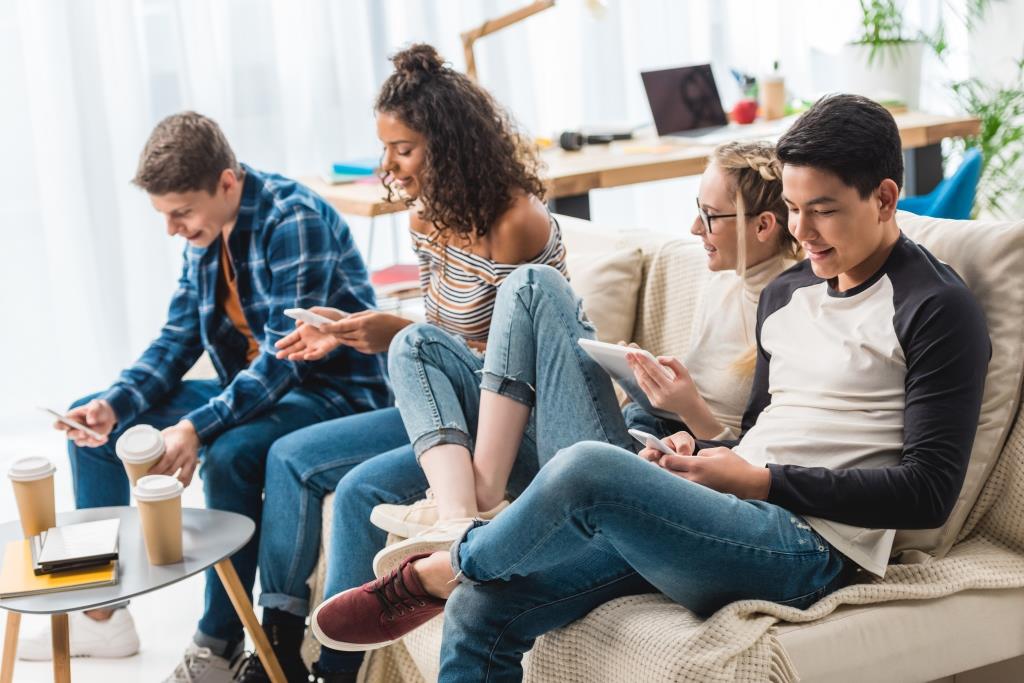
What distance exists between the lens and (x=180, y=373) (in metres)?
2.54

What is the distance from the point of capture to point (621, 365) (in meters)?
1.83

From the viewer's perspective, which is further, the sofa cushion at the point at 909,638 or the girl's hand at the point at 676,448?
the girl's hand at the point at 676,448

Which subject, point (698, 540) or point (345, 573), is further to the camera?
point (345, 573)

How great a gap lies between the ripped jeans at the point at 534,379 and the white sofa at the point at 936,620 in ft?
1.03

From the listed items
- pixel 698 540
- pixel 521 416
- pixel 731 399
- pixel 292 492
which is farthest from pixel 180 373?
pixel 698 540

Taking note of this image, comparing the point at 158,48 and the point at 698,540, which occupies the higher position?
the point at 158,48

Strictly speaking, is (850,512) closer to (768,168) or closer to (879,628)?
(879,628)

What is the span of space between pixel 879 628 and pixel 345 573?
33.6 inches

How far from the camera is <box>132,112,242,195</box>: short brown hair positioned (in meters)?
2.31

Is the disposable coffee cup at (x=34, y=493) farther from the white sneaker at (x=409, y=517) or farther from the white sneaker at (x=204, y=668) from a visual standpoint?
the white sneaker at (x=409, y=517)

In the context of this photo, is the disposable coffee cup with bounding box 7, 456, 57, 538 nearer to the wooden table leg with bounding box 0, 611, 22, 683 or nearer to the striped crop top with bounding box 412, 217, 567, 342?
the wooden table leg with bounding box 0, 611, 22, 683

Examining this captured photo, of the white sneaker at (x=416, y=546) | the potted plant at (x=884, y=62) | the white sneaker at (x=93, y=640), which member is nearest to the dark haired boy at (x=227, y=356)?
the white sneaker at (x=93, y=640)

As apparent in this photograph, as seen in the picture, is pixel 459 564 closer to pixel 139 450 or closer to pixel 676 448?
pixel 676 448

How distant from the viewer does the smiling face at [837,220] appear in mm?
1583
